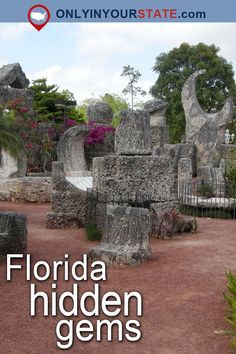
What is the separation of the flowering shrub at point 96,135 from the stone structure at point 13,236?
1023cm

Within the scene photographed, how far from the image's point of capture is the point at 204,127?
2148cm

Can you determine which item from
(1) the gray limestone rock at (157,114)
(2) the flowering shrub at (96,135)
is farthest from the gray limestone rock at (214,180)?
(1) the gray limestone rock at (157,114)

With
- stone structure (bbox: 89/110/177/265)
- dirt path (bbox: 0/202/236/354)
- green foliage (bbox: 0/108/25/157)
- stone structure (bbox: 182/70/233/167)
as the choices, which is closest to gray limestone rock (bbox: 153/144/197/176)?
stone structure (bbox: 182/70/233/167)

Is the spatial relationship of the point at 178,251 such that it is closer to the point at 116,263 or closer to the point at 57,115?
the point at 116,263

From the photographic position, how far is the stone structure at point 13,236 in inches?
257

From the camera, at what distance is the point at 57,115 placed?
21266 mm

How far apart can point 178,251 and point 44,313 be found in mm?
3314

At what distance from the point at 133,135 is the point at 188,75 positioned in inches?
1006

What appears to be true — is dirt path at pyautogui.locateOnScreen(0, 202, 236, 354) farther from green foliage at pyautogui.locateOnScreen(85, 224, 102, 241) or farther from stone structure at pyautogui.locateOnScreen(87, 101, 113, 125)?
stone structure at pyautogui.locateOnScreen(87, 101, 113, 125)

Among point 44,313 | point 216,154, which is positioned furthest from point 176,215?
A: point 216,154

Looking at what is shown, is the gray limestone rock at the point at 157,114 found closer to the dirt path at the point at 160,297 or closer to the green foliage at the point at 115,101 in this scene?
the dirt path at the point at 160,297

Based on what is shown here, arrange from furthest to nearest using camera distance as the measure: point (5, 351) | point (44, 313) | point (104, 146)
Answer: point (104, 146) → point (44, 313) → point (5, 351)

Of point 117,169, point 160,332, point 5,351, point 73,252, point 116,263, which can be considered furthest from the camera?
point 117,169

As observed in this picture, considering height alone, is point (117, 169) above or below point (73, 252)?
above
